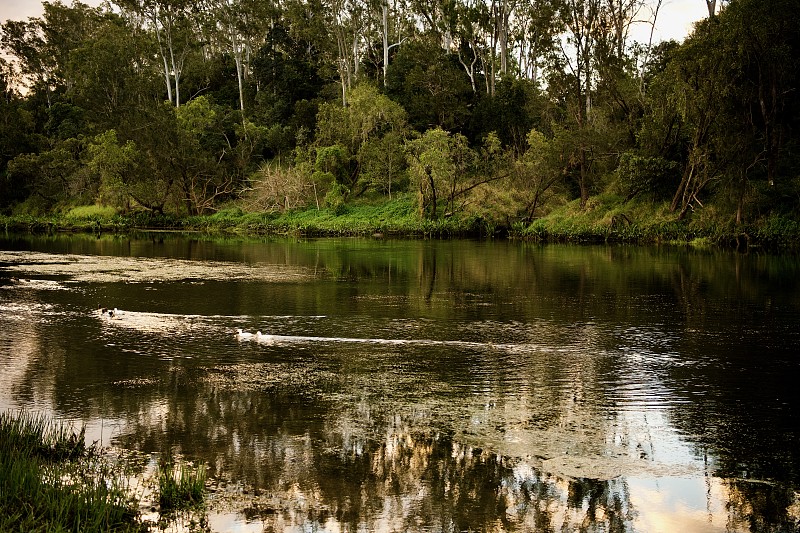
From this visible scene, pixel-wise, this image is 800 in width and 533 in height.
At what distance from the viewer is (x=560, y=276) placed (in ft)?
94.8

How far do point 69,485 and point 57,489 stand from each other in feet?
1.31

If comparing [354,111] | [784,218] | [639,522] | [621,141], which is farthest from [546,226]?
[639,522]

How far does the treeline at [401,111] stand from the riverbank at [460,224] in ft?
2.83

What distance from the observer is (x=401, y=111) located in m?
67.2

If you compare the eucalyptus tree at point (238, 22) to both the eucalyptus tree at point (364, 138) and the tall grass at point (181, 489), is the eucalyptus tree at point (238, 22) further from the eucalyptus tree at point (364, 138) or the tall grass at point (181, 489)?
the tall grass at point (181, 489)

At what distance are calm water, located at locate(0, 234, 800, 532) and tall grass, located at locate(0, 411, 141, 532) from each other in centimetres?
76

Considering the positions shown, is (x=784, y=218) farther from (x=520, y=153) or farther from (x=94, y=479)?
(x=94, y=479)

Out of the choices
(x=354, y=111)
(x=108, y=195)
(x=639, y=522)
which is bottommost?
(x=639, y=522)

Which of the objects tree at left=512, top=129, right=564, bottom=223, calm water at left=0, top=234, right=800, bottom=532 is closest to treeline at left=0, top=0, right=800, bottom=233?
tree at left=512, top=129, right=564, bottom=223

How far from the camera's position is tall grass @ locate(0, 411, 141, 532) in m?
6.27

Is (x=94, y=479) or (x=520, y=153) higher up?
(x=520, y=153)

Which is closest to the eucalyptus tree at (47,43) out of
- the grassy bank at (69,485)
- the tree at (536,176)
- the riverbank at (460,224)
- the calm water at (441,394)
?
the riverbank at (460,224)

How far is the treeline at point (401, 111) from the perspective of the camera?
4359 cm

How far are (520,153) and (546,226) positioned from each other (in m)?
13.2
